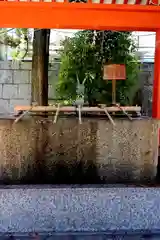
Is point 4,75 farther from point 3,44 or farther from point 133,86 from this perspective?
point 133,86

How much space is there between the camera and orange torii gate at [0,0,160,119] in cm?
378

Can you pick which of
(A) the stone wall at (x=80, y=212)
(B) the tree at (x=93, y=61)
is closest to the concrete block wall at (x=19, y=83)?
(B) the tree at (x=93, y=61)

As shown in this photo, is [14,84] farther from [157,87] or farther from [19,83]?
[157,87]

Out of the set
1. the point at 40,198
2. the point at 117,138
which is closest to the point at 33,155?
the point at 40,198

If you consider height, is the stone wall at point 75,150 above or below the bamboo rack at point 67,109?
below

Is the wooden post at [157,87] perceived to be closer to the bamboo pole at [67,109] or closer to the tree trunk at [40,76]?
the bamboo pole at [67,109]

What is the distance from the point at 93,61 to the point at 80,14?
11.0ft

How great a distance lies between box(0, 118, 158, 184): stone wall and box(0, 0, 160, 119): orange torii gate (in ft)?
3.22

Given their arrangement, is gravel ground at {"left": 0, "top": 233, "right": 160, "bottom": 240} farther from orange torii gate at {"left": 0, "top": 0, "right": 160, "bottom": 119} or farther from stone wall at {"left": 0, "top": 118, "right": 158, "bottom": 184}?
orange torii gate at {"left": 0, "top": 0, "right": 160, "bottom": 119}

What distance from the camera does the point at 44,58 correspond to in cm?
530

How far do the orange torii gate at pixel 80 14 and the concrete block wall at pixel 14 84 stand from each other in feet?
12.4

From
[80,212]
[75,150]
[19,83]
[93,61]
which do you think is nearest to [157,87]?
[75,150]

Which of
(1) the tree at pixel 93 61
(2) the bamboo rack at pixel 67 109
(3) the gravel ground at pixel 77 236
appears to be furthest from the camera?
(1) the tree at pixel 93 61

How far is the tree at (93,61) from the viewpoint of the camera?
7.13m
